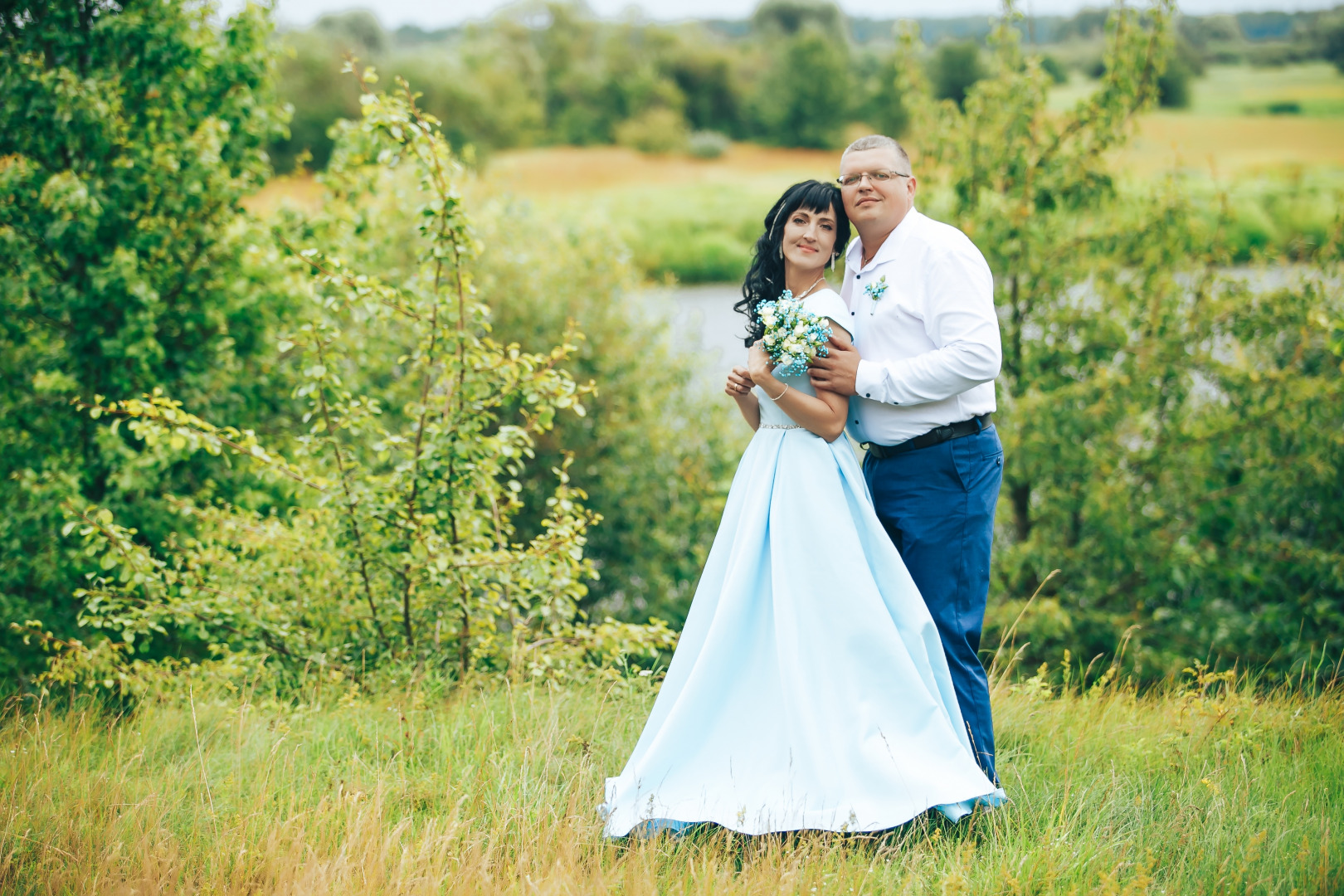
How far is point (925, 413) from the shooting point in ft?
10.0

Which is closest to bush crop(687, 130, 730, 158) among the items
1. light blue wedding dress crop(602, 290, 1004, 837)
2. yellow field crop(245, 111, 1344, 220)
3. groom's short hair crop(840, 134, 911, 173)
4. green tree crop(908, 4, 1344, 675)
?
yellow field crop(245, 111, 1344, 220)

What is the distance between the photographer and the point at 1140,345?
8.30 m

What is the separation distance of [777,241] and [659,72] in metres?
38.0

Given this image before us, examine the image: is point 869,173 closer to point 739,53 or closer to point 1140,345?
point 1140,345

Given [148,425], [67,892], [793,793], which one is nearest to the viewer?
[67,892]

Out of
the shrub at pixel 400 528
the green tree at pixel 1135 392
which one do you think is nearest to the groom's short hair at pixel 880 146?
the shrub at pixel 400 528

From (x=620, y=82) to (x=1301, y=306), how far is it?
3271cm

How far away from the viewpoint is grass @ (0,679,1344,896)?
2.60 meters

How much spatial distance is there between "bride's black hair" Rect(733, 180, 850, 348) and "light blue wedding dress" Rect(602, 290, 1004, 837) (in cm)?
27

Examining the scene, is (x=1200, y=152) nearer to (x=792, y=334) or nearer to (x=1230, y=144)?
(x=1230, y=144)

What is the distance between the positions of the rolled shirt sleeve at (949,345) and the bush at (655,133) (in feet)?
101

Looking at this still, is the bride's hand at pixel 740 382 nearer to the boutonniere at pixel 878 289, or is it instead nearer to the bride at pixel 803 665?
the bride at pixel 803 665

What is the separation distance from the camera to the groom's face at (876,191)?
3049 mm

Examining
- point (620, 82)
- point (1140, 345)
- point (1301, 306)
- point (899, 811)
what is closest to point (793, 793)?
point (899, 811)
